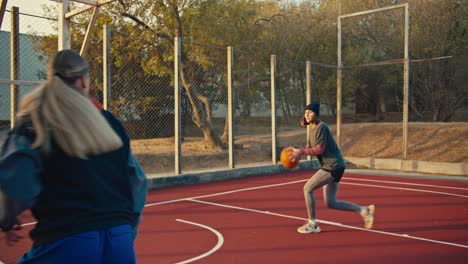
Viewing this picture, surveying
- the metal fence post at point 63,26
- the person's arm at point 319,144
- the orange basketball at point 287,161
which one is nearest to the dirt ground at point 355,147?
the metal fence post at point 63,26

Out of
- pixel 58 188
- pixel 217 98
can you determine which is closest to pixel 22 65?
pixel 217 98

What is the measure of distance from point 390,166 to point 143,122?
9686 mm

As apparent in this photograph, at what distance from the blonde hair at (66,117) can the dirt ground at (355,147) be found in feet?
41.0

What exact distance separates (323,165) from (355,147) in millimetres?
12502

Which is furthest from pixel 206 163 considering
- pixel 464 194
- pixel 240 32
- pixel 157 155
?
pixel 464 194

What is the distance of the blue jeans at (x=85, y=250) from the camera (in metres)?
2.13

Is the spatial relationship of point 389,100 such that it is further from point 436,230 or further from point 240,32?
point 436,230

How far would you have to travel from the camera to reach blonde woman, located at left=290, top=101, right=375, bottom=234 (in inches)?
263

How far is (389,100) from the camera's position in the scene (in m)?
30.3

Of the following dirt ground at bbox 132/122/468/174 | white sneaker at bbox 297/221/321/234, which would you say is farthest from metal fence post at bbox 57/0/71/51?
dirt ground at bbox 132/122/468/174

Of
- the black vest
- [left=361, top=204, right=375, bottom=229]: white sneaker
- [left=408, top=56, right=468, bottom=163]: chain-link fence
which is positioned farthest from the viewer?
[left=408, top=56, right=468, bottom=163]: chain-link fence

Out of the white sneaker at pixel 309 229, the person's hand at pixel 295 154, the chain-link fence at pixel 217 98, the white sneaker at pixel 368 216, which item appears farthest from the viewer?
the chain-link fence at pixel 217 98

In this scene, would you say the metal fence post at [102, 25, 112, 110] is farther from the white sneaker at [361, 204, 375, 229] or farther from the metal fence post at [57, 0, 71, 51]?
the white sneaker at [361, 204, 375, 229]

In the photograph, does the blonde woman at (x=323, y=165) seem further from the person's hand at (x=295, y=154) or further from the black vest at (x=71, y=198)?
the black vest at (x=71, y=198)
